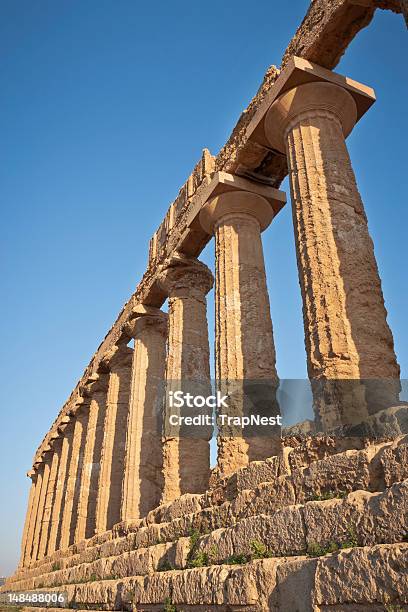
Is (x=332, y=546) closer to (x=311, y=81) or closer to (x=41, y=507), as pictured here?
(x=311, y=81)

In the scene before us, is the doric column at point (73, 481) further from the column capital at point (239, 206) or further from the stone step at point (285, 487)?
the column capital at point (239, 206)

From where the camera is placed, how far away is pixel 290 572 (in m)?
4.77

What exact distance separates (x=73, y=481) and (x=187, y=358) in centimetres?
1155

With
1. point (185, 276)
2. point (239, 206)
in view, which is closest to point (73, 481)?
point (185, 276)

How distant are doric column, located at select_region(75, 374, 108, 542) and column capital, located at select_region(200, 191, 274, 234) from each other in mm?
10222

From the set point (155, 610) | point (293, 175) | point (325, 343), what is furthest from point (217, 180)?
point (155, 610)

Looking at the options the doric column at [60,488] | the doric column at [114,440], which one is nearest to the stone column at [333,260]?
the doric column at [114,440]

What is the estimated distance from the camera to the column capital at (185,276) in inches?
508

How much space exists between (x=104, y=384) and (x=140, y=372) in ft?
18.4

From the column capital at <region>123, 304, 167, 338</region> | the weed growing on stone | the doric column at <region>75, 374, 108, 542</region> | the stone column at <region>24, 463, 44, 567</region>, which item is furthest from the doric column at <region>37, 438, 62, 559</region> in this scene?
the weed growing on stone

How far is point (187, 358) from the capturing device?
1168 centimetres

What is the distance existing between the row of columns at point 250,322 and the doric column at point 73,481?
3.92ft

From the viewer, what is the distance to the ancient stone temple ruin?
4.61m

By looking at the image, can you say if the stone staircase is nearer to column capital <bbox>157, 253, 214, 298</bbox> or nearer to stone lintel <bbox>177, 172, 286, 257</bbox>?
column capital <bbox>157, 253, 214, 298</bbox>
